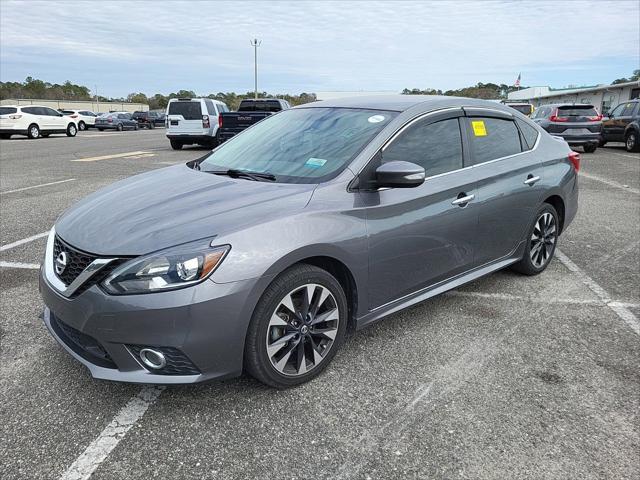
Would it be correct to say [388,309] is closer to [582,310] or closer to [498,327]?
[498,327]

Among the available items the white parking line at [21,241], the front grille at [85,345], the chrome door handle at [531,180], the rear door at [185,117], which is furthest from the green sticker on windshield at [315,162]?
the rear door at [185,117]

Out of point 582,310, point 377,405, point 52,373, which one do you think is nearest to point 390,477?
point 377,405

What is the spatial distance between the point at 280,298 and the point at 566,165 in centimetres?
344

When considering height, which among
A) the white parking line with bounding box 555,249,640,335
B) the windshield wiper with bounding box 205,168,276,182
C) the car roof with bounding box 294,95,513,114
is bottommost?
the white parking line with bounding box 555,249,640,335

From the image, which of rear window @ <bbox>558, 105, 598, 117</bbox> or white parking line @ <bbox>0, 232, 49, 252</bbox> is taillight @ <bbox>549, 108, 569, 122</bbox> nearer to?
rear window @ <bbox>558, 105, 598, 117</bbox>

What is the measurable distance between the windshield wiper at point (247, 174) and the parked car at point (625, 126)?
1845cm

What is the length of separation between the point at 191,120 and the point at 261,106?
8.35 ft

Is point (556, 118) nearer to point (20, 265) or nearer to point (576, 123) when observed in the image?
point (576, 123)

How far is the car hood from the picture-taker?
2.50 metres

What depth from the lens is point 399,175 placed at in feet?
9.46

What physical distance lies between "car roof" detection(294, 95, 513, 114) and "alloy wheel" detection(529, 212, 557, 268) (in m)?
1.10

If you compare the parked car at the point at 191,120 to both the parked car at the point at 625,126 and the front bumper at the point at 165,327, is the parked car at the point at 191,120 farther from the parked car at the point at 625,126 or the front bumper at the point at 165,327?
the front bumper at the point at 165,327

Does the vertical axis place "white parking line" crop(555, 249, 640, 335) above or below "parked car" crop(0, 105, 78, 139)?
below

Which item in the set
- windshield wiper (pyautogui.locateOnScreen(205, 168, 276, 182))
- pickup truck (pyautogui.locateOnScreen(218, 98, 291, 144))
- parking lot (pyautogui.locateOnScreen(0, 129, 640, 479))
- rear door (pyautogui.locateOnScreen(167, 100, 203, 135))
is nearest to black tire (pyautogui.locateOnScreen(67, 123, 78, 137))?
rear door (pyautogui.locateOnScreen(167, 100, 203, 135))
